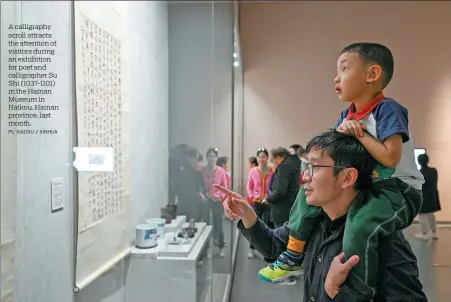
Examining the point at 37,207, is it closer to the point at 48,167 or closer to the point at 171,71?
the point at 48,167

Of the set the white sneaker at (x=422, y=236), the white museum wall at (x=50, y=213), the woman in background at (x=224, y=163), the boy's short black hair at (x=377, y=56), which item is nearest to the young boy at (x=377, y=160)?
the boy's short black hair at (x=377, y=56)

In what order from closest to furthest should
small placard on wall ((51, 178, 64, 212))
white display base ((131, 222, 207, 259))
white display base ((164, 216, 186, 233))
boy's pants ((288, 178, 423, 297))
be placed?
boy's pants ((288, 178, 423, 297))
small placard on wall ((51, 178, 64, 212))
white display base ((131, 222, 207, 259))
white display base ((164, 216, 186, 233))

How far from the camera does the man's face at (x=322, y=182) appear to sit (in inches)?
27.0

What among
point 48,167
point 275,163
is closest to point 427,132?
point 275,163

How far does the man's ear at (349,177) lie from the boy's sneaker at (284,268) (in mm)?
185

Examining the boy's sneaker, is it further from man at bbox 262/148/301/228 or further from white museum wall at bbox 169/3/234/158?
white museum wall at bbox 169/3/234/158

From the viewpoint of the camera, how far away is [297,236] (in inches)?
29.9

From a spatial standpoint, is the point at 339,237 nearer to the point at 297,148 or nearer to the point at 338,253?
the point at 338,253

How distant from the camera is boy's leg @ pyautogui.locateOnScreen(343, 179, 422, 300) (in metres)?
0.65

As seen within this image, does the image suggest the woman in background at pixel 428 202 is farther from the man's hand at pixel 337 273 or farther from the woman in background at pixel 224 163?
the woman in background at pixel 224 163

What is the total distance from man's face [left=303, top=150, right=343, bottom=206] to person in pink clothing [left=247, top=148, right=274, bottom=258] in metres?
0.23

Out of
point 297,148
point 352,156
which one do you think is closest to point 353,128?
point 352,156

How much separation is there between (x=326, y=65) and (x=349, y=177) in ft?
1.12

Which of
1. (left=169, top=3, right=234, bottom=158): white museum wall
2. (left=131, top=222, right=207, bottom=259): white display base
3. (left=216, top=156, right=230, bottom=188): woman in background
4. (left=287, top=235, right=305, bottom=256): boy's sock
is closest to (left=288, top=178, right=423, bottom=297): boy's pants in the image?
(left=287, top=235, right=305, bottom=256): boy's sock
